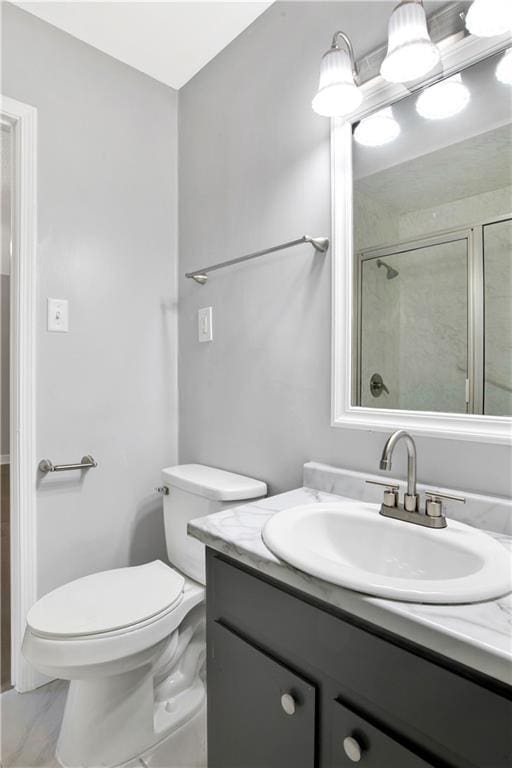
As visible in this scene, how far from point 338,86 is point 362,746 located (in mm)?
1400

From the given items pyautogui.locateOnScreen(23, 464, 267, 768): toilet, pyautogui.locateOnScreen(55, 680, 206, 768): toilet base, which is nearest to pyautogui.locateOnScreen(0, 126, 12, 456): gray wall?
pyautogui.locateOnScreen(23, 464, 267, 768): toilet

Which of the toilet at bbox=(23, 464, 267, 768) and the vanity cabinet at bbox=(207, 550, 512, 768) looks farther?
the toilet at bbox=(23, 464, 267, 768)

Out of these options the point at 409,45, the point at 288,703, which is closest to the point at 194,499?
the point at 288,703

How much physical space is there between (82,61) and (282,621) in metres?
1.97

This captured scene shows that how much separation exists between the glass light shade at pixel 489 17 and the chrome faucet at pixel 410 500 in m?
0.88

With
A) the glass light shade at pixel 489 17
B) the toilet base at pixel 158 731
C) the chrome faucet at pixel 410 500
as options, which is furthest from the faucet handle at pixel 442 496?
the toilet base at pixel 158 731

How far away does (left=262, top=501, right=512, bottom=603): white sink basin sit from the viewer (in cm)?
60

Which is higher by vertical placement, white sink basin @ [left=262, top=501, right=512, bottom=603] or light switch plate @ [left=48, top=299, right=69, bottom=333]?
light switch plate @ [left=48, top=299, right=69, bottom=333]

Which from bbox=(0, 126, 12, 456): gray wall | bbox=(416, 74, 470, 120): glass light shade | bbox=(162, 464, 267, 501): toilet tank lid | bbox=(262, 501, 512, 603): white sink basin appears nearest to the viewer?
bbox=(262, 501, 512, 603): white sink basin

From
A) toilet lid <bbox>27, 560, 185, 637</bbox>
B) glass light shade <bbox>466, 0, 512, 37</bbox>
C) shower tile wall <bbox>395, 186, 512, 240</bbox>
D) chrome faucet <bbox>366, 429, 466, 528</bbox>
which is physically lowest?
toilet lid <bbox>27, 560, 185, 637</bbox>

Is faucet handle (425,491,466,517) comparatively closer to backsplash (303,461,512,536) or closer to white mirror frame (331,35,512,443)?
backsplash (303,461,512,536)

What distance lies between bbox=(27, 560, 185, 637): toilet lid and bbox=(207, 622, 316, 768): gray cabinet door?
336mm

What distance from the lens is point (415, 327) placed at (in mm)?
1052

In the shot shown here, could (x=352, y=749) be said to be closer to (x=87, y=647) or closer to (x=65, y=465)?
(x=87, y=647)
